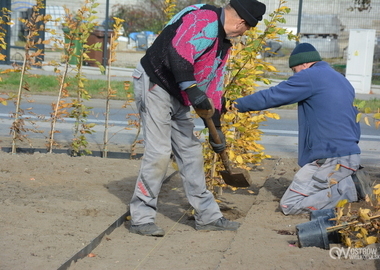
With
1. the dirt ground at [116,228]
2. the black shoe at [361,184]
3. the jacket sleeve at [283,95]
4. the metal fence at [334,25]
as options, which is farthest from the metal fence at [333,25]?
the jacket sleeve at [283,95]

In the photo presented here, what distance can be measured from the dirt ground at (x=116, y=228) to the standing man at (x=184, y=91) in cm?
24

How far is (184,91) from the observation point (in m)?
4.01

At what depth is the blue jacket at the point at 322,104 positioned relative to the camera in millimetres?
4754

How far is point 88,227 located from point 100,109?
25.4 feet

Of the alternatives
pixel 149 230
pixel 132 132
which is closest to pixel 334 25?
pixel 132 132

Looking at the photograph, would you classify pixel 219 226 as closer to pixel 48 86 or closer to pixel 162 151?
pixel 162 151

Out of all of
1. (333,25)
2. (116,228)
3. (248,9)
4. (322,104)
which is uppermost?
(333,25)

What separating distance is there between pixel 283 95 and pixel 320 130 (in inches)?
16.7

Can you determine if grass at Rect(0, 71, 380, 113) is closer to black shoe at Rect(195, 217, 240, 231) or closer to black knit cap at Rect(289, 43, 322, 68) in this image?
black knit cap at Rect(289, 43, 322, 68)

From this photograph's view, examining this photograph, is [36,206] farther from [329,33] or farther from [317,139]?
[329,33]

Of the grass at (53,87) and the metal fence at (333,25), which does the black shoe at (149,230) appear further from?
the metal fence at (333,25)

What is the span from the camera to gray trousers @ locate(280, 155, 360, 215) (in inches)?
188

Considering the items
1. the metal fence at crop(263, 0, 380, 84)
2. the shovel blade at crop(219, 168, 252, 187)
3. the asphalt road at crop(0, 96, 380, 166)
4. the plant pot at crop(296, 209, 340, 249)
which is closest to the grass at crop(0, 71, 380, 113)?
the asphalt road at crop(0, 96, 380, 166)

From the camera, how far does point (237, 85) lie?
15.5 feet
